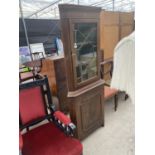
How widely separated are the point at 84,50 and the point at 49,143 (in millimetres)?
1054

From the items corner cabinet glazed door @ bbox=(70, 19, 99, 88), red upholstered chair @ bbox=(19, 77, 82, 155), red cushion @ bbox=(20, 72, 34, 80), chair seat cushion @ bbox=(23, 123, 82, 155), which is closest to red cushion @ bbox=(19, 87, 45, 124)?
red upholstered chair @ bbox=(19, 77, 82, 155)

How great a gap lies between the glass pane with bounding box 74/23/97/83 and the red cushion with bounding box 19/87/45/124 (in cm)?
48

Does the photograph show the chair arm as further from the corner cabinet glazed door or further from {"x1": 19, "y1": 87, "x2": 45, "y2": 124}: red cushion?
the corner cabinet glazed door

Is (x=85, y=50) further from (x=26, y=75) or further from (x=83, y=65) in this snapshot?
(x=26, y=75)

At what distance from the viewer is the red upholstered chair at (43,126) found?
1383 mm

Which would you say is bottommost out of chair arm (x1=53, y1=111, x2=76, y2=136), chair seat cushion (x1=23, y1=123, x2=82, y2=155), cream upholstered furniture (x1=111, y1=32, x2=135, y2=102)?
chair seat cushion (x1=23, y1=123, x2=82, y2=155)

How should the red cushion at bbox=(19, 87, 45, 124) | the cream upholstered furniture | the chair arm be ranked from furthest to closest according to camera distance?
the red cushion at bbox=(19, 87, 45, 124) < the chair arm < the cream upholstered furniture

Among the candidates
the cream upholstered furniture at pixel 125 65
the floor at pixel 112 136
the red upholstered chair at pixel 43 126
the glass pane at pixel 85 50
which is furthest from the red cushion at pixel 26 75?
the cream upholstered furniture at pixel 125 65

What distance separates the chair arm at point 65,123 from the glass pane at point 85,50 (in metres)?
0.45

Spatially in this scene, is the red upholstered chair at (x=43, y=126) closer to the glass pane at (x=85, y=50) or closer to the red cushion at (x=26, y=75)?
the glass pane at (x=85, y=50)

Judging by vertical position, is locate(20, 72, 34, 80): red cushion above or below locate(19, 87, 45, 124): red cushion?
above

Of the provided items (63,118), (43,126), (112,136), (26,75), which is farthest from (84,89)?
(26,75)

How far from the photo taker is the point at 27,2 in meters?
5.56

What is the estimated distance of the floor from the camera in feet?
6.30
